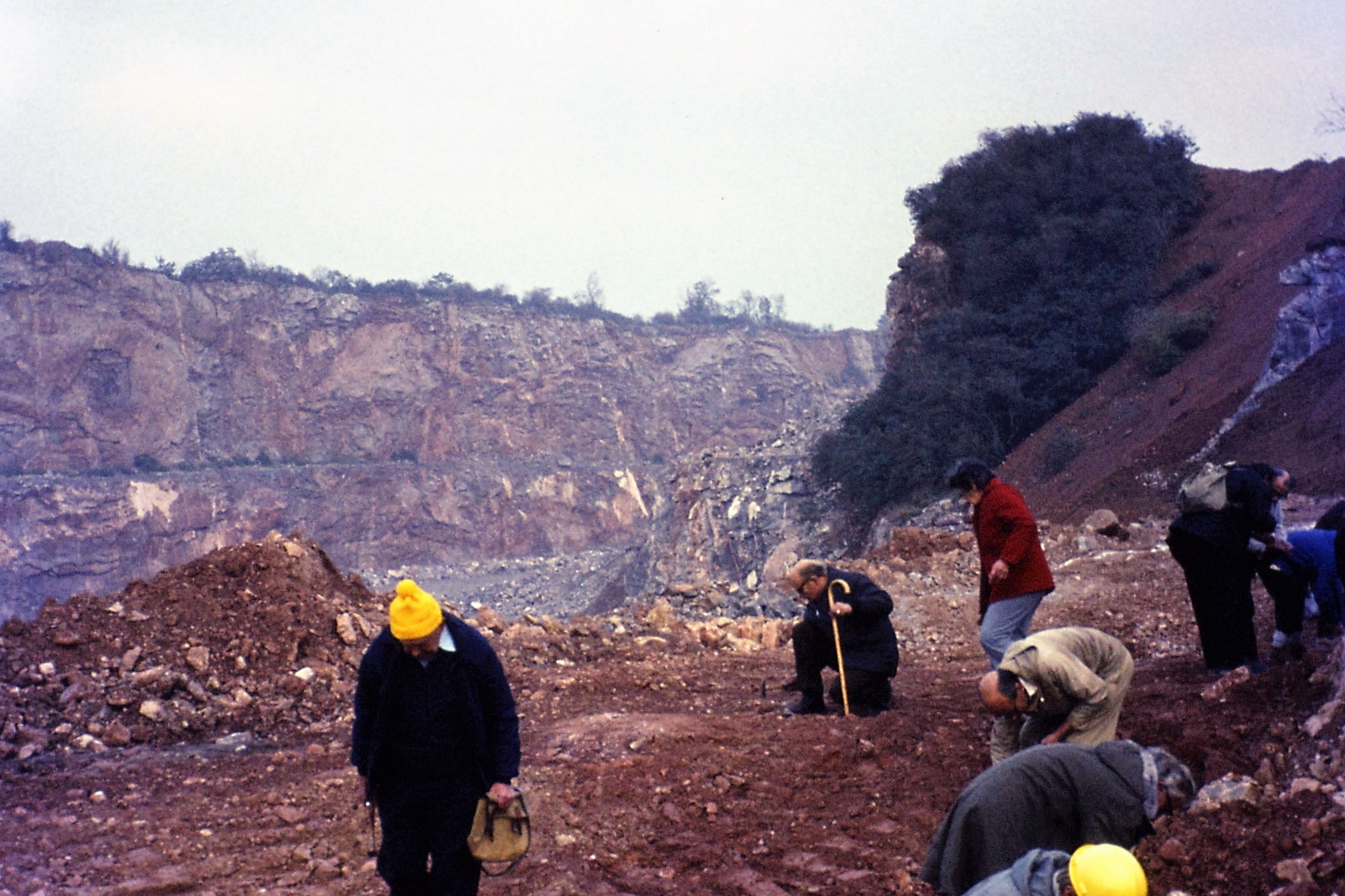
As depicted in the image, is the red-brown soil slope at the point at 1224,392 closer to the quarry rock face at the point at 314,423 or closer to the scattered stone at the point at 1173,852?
the scattered stone at the point at 1173,852

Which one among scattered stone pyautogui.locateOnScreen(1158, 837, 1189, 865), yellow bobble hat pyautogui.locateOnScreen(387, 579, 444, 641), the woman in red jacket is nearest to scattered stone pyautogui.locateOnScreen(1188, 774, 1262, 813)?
scattered stone pyautogui.locateOnScreen(1158, 837, 1189, 865)

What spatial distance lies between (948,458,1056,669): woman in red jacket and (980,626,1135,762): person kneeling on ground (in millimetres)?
858

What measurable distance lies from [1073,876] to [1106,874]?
0.08 metres

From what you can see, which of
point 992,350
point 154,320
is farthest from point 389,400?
point 992,350

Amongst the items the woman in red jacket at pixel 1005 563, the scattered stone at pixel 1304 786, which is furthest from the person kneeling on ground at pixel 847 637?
the scattered stone at pixel 1304 786

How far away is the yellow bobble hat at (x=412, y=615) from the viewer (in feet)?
11.5

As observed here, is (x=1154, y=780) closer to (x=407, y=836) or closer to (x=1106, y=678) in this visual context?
(x=1106, y=678)

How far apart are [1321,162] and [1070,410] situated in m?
10.3

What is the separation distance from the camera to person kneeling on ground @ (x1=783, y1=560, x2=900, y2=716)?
20.9ft

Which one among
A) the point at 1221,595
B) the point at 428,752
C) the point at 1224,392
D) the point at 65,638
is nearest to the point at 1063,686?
the point at 1221,595

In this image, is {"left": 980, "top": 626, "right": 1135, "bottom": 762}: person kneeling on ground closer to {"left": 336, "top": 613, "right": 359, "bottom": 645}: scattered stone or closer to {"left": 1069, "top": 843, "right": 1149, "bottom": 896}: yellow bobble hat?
{"left": 1069, "top": 843, "right": 1149, "bottom": 896}: yellow bobble hat

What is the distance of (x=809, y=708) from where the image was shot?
669 centimetres

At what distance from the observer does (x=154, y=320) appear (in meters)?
46.2

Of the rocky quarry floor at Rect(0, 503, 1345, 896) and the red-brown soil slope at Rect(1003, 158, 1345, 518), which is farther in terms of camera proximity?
the red-brown soil slope at Rect(1003, 158, 1345, 518)
